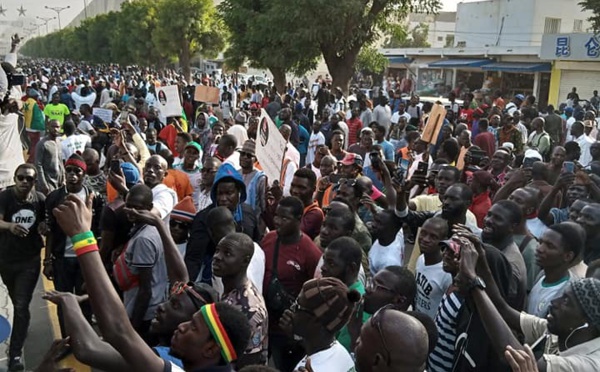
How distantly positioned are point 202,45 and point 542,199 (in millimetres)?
36864

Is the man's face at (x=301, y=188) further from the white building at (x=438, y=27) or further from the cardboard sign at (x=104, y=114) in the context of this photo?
the white building at (x=438, y=27)

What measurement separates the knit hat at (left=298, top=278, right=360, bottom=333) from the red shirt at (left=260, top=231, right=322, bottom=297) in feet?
3.74

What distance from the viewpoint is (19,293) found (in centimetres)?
483

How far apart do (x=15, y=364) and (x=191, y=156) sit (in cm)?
266

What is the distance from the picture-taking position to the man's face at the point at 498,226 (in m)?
4.16

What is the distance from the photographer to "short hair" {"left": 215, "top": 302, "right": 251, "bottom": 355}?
8.31 feet

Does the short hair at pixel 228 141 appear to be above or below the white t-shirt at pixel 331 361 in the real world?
above

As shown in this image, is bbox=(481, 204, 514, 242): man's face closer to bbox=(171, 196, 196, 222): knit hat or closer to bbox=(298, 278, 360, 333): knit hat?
bbox=(298, 278, 360, 333): knit hat

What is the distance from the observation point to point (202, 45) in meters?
40.6

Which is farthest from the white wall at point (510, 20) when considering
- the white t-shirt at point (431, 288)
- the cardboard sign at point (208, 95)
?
the white t-shirt at point (431, 288)

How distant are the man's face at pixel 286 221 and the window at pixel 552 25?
39.7m

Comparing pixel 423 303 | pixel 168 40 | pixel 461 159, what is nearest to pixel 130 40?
pixel 168 40

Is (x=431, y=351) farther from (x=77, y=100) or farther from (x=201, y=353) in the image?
(x=77, y=100)

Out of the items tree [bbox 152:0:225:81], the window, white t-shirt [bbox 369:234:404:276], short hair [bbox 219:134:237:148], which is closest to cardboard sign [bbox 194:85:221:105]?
short hair [bbox 219:134:237:148]
